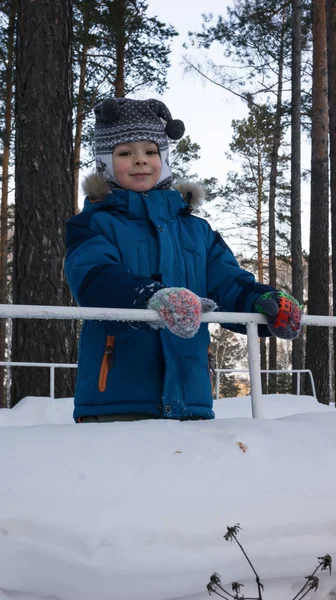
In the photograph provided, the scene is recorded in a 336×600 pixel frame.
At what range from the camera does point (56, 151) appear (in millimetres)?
4488

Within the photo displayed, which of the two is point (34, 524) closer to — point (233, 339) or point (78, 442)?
point (78, 442)

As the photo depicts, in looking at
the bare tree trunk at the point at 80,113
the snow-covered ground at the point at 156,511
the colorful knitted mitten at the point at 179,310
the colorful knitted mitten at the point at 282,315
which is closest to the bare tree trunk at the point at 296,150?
the bare tree trunk at the point at 80,113

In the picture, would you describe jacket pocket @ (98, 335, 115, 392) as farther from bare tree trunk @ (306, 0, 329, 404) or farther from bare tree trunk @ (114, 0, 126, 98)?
bare tree trunk @ (114, 0, 126, 98)

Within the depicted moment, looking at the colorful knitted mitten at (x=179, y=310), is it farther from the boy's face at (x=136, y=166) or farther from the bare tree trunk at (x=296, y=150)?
Result: the bare tree trunk at (x=296, y=150)

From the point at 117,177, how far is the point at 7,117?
15161 mm

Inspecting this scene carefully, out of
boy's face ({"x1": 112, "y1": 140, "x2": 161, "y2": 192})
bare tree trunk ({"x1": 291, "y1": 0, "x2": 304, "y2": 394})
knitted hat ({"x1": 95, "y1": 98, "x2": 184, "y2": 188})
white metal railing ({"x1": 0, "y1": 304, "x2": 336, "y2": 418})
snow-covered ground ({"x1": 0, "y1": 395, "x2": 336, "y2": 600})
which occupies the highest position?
bare tree trunk ({"x1": 291, "y1": 0, "x2": 304, "y2": 394})

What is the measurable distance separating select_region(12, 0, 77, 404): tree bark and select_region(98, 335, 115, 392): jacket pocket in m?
2.60

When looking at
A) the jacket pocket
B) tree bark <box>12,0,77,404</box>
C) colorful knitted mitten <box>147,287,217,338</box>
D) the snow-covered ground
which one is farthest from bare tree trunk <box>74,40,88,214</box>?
the snow-covered ground

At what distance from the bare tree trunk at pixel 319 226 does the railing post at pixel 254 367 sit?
910 centimetres

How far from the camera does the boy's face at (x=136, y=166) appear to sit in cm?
222

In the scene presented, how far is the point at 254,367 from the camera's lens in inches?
75.0

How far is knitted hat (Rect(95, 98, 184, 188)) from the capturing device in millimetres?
2271

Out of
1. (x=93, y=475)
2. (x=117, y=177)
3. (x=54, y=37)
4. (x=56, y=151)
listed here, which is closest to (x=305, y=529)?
(x=93, y=475)

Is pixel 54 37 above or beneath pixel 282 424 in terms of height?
above
